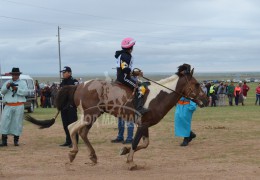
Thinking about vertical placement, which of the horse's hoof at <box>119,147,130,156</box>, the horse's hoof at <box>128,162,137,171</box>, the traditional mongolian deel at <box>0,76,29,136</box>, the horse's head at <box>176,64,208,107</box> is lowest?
the horse's hoof at <box>128,162,137,171</box>

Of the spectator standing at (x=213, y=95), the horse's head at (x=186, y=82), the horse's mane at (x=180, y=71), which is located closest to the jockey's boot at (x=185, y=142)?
the horse's head at (x=186, y=82)

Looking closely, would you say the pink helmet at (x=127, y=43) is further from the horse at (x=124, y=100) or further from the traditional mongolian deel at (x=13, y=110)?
the traditional mongolian deel at (x=13, y=110)

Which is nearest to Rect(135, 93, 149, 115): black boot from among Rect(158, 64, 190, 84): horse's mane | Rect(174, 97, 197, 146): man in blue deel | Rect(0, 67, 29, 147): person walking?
Rect(158, 64, 190, 84): horse's mane

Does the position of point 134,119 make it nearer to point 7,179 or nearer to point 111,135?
point 7,179

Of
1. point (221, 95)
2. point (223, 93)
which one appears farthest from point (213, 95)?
point (223, 93)

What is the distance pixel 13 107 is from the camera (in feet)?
39.5

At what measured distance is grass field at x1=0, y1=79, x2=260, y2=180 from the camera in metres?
7.97

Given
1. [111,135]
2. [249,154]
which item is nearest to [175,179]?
[249,154]

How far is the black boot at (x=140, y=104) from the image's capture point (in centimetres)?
869

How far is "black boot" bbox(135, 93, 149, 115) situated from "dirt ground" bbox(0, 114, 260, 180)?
41.2 inches

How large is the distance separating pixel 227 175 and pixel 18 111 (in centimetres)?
636

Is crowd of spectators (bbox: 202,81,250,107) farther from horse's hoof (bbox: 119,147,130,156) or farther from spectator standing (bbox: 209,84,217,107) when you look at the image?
horse's hoof (bbox: 119,147,130,156)

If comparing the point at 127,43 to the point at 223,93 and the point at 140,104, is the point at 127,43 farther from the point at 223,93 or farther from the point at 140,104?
the point at 223,93

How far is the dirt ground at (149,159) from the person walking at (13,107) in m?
0.43
